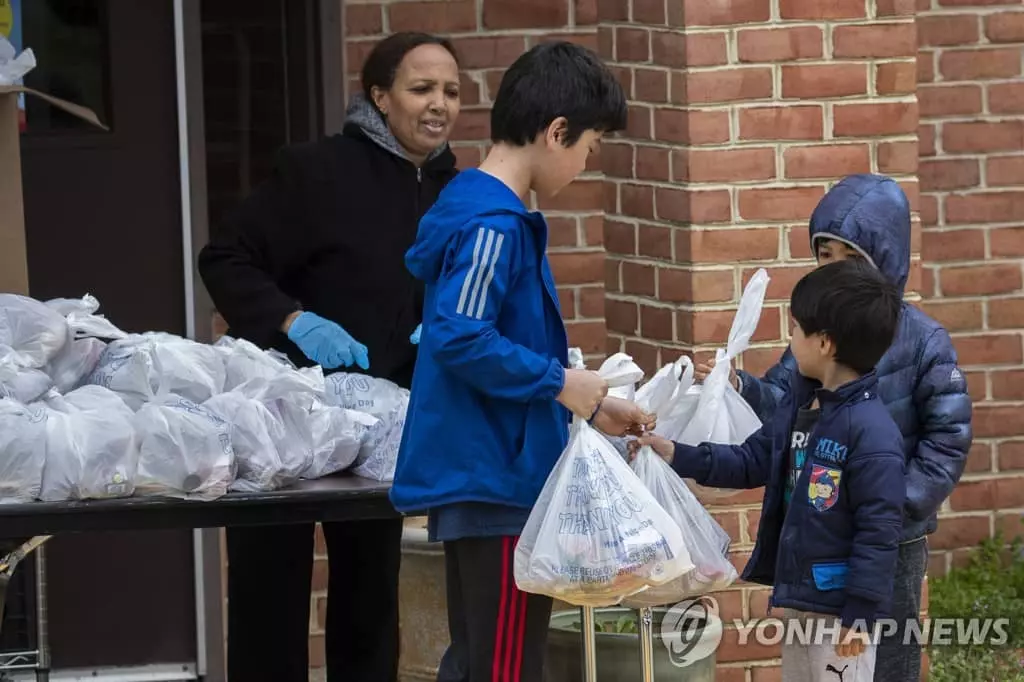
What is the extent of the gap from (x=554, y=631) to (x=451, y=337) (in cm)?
160

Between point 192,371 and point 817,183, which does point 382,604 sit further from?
point 817,183

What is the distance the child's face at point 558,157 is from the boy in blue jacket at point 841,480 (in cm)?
52

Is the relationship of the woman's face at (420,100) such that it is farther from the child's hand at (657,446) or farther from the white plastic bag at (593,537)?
the white plastic bag at (593,537)

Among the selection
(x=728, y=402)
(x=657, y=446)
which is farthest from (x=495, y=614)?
(x=728, y=402)

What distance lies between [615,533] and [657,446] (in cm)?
44

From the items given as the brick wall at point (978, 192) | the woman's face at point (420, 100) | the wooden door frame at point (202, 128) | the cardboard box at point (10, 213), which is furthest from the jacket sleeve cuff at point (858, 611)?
the wooden door frame at point (202, 128)

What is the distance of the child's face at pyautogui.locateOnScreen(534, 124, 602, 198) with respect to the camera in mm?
3650

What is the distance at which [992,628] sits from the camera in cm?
555

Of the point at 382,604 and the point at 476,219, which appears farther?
the point at 382,604

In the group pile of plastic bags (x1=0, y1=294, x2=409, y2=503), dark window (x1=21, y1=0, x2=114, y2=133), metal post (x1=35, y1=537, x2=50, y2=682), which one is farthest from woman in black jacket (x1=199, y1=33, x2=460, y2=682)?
dark window (x1=21, y1=0, x2=114, y2=133)

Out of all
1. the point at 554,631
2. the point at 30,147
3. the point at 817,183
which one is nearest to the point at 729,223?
the point at 817,183

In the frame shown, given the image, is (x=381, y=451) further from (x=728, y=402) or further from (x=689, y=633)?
(x=689, y=633)

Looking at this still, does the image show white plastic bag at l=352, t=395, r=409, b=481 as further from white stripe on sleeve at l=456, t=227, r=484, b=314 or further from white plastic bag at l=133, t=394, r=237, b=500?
white stripe on sleeve at l=456, t=227, r=484, b=314

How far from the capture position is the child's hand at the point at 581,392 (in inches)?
143
